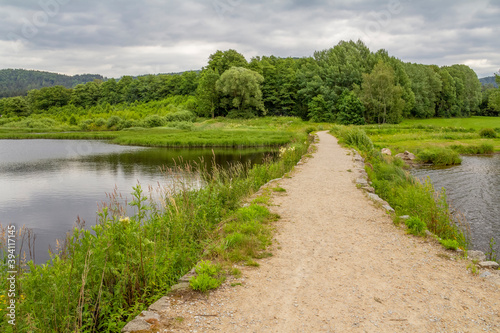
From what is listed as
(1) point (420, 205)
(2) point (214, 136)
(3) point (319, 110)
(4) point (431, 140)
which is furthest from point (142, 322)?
(3) point (319, 110)

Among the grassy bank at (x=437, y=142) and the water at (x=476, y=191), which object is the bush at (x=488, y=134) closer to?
the grassy bank at (x=437, y=142)

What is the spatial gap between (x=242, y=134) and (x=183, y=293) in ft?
131

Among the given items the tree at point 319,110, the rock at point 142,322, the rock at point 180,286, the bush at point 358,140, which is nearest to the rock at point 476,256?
the rock at point 180,286

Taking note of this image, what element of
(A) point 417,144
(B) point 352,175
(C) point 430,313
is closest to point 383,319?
(C) point 430,313

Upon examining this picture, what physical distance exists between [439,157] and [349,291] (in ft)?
81.0

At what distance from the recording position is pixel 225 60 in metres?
68.4

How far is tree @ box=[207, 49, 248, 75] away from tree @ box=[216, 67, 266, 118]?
8.03m

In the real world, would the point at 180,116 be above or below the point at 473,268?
above

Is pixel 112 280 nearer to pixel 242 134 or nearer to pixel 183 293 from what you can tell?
pixel 183 293

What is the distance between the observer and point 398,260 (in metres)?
5.75

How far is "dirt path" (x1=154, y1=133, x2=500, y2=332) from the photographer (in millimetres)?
3998

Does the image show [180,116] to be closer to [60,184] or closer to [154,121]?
[154,121]

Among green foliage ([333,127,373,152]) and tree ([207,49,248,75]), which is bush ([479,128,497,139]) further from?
tree ([207,49,248,75])

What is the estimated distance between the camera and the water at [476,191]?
33.6 feet
